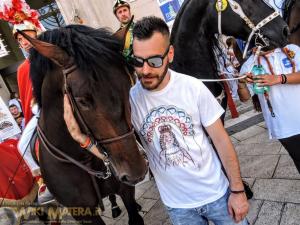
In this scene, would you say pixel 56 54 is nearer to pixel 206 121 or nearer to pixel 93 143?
pixel 93 143

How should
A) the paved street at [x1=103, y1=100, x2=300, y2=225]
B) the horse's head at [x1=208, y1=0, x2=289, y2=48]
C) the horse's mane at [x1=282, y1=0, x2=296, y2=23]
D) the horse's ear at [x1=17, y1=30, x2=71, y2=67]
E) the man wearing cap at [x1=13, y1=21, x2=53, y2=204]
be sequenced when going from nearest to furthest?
the horse's ear at [x1=17, y1=30, x2=71, y2=67]
the horse's head at [x1=208, y1=0, x2=289, y2=48]
the paved street at [x1=103, y1=100, x2=300, y2=225]
the man wearing cap at [x1=13, y1=21, x2=53, y2=204]
the horse's mane at [x1=282, y1=0, x2=296, y2=23]

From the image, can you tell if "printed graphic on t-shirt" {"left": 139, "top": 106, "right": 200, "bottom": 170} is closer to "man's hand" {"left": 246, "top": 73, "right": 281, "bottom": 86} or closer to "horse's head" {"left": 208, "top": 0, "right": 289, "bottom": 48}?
"man's hand" {"left": 246, "top": 73, "right": 281, "bottom": 86}

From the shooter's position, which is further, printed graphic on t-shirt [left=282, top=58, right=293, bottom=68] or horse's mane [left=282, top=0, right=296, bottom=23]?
horse's mane [left=282, top=0, right=296, bottom=23]

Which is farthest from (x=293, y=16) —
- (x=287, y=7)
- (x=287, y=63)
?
(x=287, y=63)

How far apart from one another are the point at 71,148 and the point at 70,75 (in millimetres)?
801

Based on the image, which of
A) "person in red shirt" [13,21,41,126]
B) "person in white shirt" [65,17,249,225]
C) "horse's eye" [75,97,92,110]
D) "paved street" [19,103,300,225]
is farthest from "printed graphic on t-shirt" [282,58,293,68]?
"person in red shirt" [13,21,41,126]

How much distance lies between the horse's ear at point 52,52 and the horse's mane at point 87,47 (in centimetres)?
4

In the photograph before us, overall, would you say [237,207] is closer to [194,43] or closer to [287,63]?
[287,63]

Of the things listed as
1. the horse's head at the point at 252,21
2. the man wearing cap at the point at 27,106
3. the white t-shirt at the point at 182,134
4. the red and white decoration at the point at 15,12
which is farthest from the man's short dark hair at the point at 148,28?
the red and white decoration at the point at 15,12

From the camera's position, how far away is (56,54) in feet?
5.46

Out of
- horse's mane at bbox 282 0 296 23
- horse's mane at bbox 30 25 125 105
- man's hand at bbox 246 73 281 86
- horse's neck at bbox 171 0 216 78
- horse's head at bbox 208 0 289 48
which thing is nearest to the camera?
horse's mane at bbox 30 25 125 105

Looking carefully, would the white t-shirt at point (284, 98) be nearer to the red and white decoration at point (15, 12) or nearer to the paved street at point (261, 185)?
the paved street at point (261, 185)

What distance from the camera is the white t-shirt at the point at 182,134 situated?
5.53 feet

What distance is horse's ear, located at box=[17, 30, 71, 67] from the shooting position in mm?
1563
